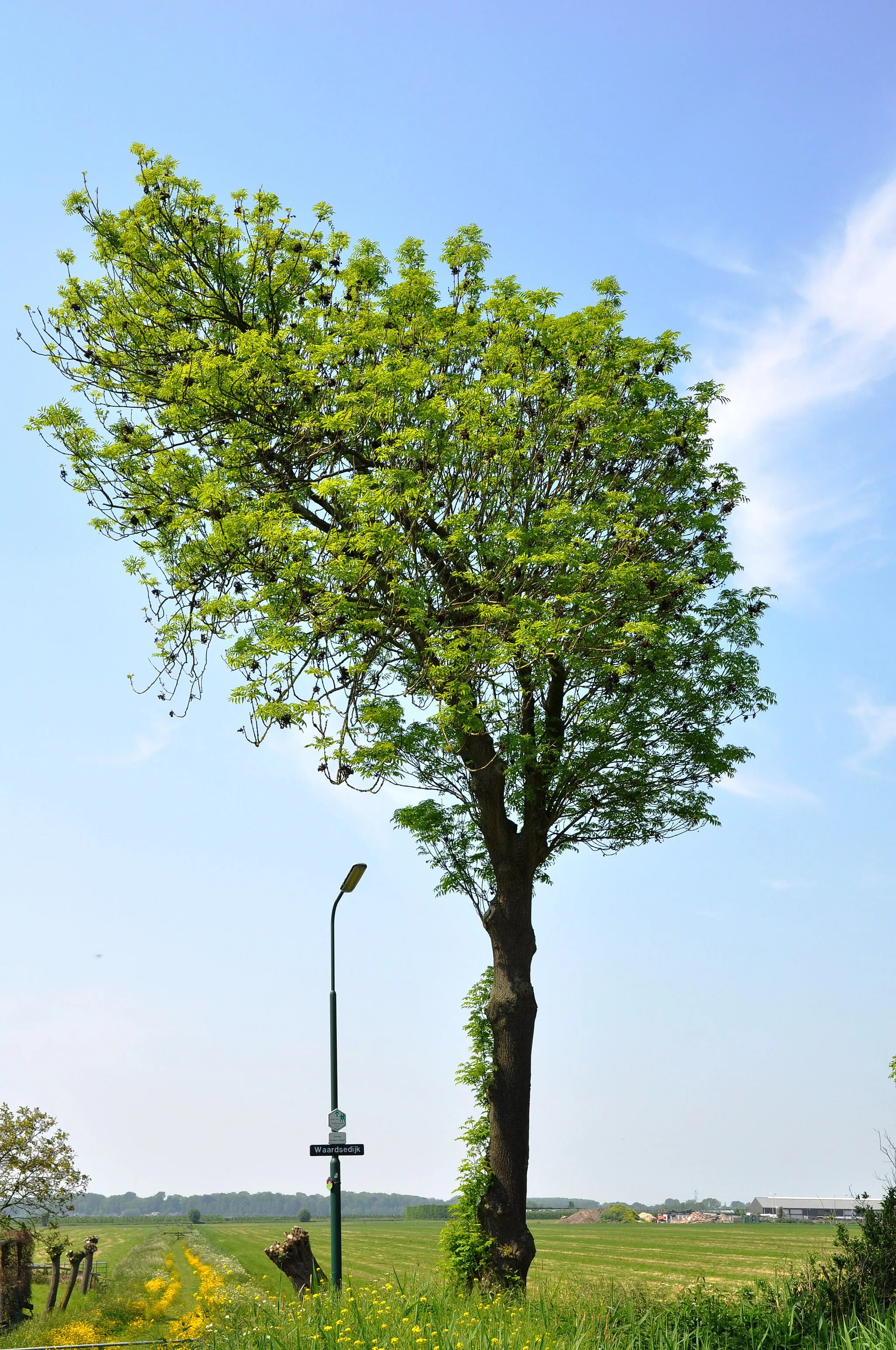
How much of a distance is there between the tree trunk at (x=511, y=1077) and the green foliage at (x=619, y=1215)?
440 feet

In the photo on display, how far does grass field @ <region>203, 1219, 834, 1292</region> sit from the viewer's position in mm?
36375

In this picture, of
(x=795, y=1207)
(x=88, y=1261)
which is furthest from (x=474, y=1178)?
(x=795, y=1207)

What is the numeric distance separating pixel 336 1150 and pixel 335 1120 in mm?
569

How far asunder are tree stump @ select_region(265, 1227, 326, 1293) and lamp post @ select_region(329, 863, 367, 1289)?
0.41 m

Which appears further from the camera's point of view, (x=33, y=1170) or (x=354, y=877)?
(x=33, y=1170)

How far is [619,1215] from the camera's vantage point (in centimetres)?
13988

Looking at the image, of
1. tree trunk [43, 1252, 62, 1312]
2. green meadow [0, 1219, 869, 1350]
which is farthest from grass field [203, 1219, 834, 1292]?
tree trunk [43, 1252, 62, 1312]

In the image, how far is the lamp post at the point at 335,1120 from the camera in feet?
56.5

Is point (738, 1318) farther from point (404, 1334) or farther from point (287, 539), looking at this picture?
point (287, 539)

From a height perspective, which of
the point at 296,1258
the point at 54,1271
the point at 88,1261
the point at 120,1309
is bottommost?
the point at 88,1261

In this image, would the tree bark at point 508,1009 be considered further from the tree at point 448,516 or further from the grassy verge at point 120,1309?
the grassy verge at point 120,1309

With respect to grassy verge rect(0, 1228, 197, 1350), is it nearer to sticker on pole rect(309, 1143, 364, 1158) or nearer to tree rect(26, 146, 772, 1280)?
sticker on pole rect(309, 1143, 364, 1158)

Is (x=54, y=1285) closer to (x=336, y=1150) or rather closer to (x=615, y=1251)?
(x=336, y=1150)

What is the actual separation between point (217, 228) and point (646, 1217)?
157m
